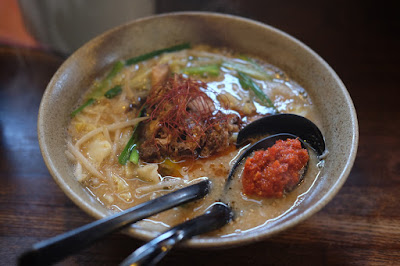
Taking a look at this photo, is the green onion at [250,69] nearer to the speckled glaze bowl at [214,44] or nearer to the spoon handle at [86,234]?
the speckled glaze bowl at [214,44]

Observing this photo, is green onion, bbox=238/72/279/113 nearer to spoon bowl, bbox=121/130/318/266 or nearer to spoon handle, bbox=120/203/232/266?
spoon bowl, bbox=121/130/318/266

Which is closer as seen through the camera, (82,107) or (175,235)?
(175,235)

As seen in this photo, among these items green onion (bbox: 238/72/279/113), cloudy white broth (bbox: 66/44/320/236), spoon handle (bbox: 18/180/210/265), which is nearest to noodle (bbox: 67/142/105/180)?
cloudy white broth (bbox: 66/44/320/236)

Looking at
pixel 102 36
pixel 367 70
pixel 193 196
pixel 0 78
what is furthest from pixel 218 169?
pixel 0 78

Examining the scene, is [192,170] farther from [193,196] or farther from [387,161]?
[387,161]

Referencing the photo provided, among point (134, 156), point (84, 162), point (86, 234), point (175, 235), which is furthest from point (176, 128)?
point (86, 234)

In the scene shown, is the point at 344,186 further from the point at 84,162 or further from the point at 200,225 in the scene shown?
the point at 84,162

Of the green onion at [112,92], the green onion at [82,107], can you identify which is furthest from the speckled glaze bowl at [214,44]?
the green onion at [112,92]
